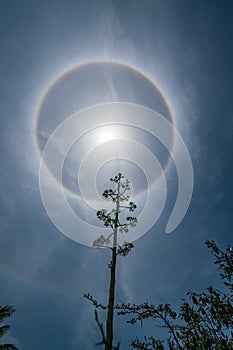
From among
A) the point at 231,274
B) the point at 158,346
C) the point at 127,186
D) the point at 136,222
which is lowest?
the point at 158,346

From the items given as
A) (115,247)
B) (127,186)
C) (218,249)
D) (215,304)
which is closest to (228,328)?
(215,304)

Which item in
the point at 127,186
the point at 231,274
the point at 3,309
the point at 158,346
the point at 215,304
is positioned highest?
the point at 127,186

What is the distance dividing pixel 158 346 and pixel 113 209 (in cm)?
852

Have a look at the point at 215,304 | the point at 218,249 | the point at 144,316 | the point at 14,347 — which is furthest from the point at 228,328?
the point at 14,347

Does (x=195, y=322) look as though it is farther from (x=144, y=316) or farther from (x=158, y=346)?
(x=144, y=316)

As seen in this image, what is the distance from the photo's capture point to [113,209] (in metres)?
12.5

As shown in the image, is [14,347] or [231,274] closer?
[231,274]

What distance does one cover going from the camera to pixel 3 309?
22500mm

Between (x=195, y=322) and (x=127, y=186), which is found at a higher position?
(x=127, y=186)

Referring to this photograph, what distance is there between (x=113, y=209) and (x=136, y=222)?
1.42 metres

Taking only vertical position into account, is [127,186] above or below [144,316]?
above

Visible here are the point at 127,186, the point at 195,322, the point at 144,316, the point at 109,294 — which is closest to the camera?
the point at 195,322

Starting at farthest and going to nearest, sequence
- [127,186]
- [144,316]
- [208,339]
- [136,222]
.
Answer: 1. [127,186]
2. [136,222]
3. [144,316]
4. [208,339]

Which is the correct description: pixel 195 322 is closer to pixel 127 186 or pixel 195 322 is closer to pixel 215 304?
pixel 215 304
